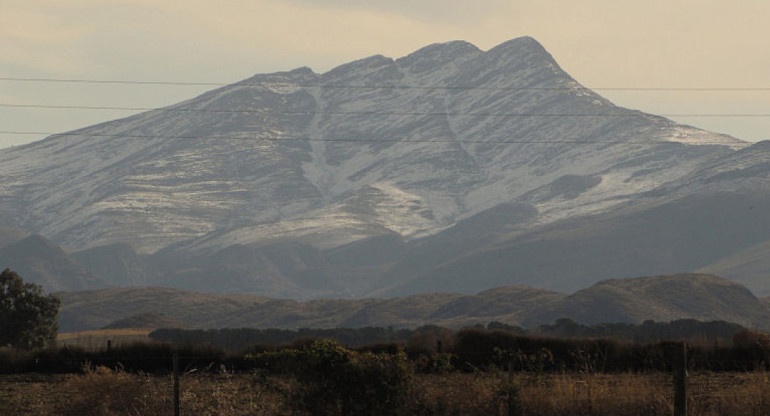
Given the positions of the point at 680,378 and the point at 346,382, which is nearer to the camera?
the point at 680,378

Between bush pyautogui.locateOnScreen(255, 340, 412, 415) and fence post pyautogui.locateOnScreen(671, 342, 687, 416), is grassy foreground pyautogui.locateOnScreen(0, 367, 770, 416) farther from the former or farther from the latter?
fence post pyautogui.locateOnScreen(671, 342, 687, 416)

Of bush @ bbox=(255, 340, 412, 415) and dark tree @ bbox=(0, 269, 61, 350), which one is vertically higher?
dark tree @ bbox=(0, 269, 61, 350)

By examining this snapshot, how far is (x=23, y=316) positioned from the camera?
9788cm

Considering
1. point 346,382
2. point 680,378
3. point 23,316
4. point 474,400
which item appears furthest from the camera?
point 23,316

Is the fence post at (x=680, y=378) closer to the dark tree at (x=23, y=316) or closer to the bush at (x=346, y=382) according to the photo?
the bush at (x=346, y=382)

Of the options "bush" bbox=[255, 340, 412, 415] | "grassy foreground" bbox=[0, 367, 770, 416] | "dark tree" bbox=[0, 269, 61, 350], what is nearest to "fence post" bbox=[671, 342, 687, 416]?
"grassy foreground" bbox=[0, 367, 770, 416]

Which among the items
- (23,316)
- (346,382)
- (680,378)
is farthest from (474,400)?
(23,316)

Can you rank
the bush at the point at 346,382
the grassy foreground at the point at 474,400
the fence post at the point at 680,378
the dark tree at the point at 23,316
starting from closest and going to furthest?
the fence post at the point at 680,378, the bush at the point at 346,382, the grassy foreground at the point at 474,400, the dark tree at the point at 23,316

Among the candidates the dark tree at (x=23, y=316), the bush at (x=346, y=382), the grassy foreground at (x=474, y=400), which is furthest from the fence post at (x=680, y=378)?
the dark tree at (x=23, y=316)

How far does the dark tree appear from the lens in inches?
3802

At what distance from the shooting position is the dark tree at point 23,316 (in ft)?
317

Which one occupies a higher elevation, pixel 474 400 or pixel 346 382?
pixel 346 382

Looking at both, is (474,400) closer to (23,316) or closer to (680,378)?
(680,378)

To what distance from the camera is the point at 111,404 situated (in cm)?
2956
